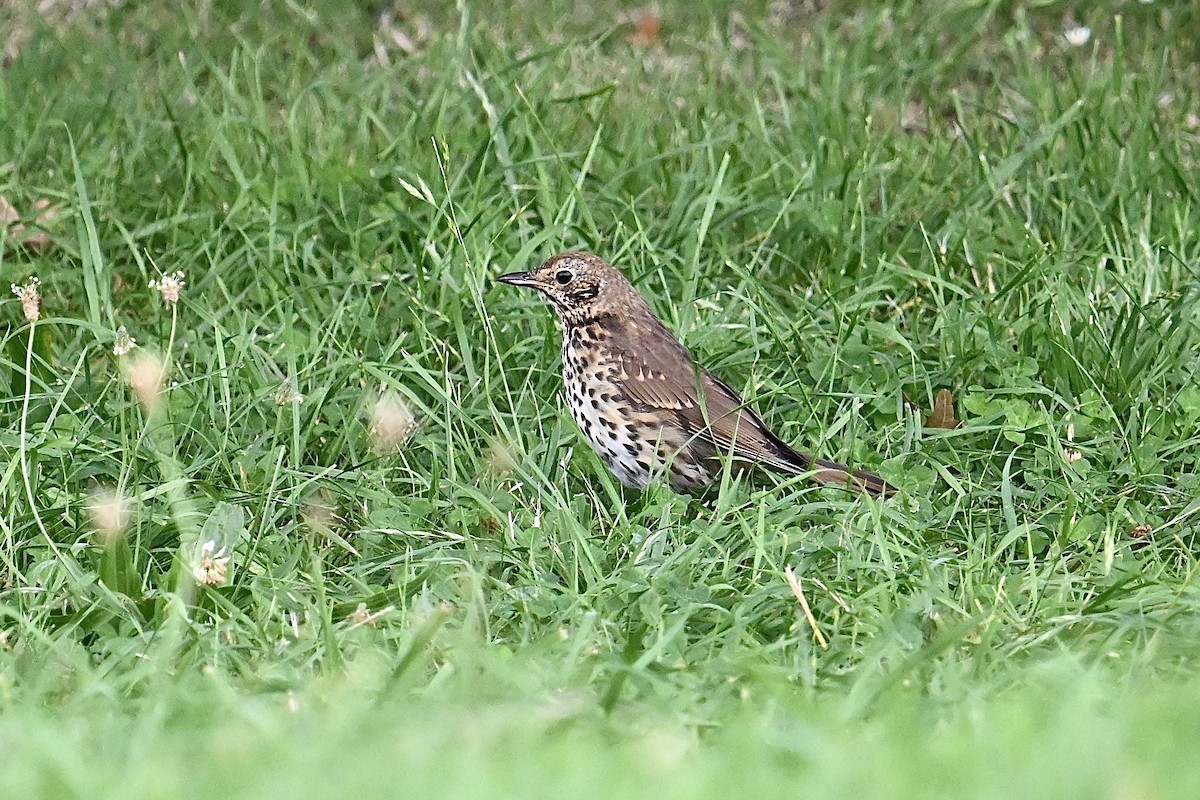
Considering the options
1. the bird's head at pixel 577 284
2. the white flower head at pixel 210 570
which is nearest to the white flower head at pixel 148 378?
the white flower head at pixel 210 570

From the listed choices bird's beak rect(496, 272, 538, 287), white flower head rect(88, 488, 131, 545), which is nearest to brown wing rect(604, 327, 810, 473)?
bird's beak rect(496, 272, 538, 287)

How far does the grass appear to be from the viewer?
320 centimetres

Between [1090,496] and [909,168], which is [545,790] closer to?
[1090,496]

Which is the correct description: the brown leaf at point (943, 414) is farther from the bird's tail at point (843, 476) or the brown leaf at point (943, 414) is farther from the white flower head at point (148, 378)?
the white flower head at point (148, 378)

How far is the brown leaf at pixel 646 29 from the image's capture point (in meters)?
8.21

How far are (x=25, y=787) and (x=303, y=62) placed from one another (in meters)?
5.47

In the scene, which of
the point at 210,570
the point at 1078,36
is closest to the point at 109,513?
the point at 210,570

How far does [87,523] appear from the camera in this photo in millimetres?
4656

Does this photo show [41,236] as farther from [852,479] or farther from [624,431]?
[852,479]

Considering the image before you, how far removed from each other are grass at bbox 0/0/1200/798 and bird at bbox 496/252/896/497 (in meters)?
0.14

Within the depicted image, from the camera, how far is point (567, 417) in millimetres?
5355

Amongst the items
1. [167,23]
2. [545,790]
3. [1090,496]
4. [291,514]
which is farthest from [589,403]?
[167,23]

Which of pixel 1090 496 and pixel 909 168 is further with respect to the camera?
pixel 909 168

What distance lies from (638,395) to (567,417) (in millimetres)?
260
